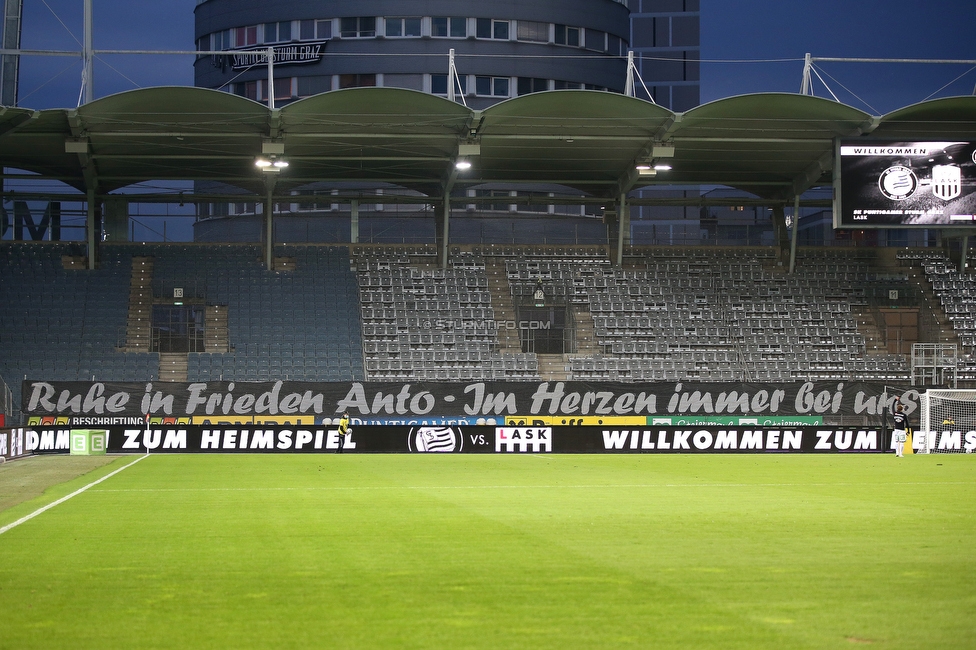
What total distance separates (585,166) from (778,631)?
1383 inches

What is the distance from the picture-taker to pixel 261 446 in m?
33.1

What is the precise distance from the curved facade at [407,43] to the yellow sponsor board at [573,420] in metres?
32.2

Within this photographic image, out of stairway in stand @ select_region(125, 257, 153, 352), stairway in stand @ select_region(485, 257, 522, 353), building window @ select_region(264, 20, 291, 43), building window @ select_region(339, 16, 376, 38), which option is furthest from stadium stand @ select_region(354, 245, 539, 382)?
building window @ select_region(264, 20, 291, 43)

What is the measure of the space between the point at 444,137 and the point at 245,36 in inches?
1344

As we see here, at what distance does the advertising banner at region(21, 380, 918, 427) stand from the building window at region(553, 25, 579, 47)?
117 feet

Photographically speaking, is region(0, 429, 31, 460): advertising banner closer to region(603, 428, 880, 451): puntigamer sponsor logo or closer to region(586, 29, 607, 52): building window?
region(603, 428, 880, 451): puntigamer sponsor logo

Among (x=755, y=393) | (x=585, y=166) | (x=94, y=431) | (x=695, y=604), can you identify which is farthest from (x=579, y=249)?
(x=695, y=604)

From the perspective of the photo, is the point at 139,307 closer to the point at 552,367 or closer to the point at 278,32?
the point at 552,367

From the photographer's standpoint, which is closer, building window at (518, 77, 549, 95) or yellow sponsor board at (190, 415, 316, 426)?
yellow sponsor board at (190, 415, 316, 426)

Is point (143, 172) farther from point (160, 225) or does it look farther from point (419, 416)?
point (419, 416)

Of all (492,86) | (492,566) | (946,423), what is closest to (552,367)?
(946,423)

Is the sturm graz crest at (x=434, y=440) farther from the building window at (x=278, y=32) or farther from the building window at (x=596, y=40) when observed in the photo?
the building window at (x=596, y=40)

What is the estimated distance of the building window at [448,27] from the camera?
63812 millimetres

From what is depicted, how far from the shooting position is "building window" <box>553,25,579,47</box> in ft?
215
